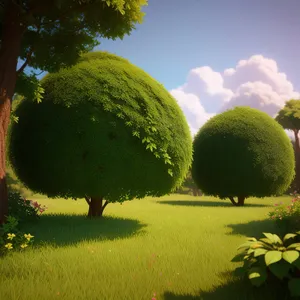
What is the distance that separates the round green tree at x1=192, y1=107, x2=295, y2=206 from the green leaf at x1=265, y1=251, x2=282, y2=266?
46.5 ft

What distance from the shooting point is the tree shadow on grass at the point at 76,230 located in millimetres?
6777

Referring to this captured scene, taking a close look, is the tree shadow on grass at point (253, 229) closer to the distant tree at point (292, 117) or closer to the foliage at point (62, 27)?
the foliage at point (62, 27)

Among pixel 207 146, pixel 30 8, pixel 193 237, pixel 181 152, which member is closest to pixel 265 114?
pixel 207 146

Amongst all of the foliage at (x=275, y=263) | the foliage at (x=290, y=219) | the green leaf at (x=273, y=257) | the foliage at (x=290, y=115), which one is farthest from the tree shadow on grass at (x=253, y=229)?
the foliage at (x=290, y=115)

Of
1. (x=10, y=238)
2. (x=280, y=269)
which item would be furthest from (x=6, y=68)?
(x=280, y=269)

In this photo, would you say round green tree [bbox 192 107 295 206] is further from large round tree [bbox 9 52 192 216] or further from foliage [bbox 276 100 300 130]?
foliage [bbox 276 100 300 130]

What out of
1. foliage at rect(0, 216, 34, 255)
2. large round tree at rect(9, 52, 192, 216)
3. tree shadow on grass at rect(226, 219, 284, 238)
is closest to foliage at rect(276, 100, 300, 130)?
tree shadow on grass at rect(226, 219, 284, 238)

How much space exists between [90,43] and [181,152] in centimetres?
403

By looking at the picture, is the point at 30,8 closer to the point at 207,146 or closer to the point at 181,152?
the point at 181,152

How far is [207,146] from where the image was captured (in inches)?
711

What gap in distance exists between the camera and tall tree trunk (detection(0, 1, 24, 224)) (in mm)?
6471

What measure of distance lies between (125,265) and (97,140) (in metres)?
3.76

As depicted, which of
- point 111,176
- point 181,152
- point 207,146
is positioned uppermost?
point 207,146

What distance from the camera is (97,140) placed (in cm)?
788
